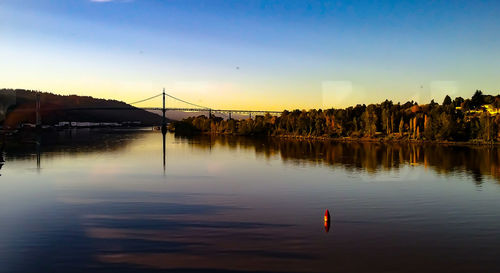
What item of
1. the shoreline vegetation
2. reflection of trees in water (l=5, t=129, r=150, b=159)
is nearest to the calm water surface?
reflection of trees in water (l=5, t=129, r=150, b=159)

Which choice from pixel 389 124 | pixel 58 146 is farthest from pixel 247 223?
pixel 389 124

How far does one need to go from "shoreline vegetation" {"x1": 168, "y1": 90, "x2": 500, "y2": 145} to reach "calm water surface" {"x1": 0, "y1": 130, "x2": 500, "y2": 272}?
55.1 meters

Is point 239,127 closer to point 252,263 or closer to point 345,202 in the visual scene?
point 345,202

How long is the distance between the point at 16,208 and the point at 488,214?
85.1ft

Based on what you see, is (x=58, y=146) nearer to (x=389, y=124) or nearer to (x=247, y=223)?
(x=247, y=223)

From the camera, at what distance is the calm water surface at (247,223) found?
14695mm

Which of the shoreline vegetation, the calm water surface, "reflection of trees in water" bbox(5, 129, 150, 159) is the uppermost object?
the shoreline vegetation

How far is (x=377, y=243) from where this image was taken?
664 inches

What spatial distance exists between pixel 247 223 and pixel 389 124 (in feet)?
306

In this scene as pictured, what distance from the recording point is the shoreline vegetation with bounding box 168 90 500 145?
8844cm

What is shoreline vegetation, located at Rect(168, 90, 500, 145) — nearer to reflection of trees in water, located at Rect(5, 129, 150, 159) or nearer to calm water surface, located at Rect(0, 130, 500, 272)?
reflection of trees in water, located at Rect(5, 129, 150, 159)

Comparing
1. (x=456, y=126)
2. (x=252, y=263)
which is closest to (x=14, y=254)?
(x=252, y=263)

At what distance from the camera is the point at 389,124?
347 ft

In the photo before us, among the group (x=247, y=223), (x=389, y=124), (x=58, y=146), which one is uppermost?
(x=389, y=124)
